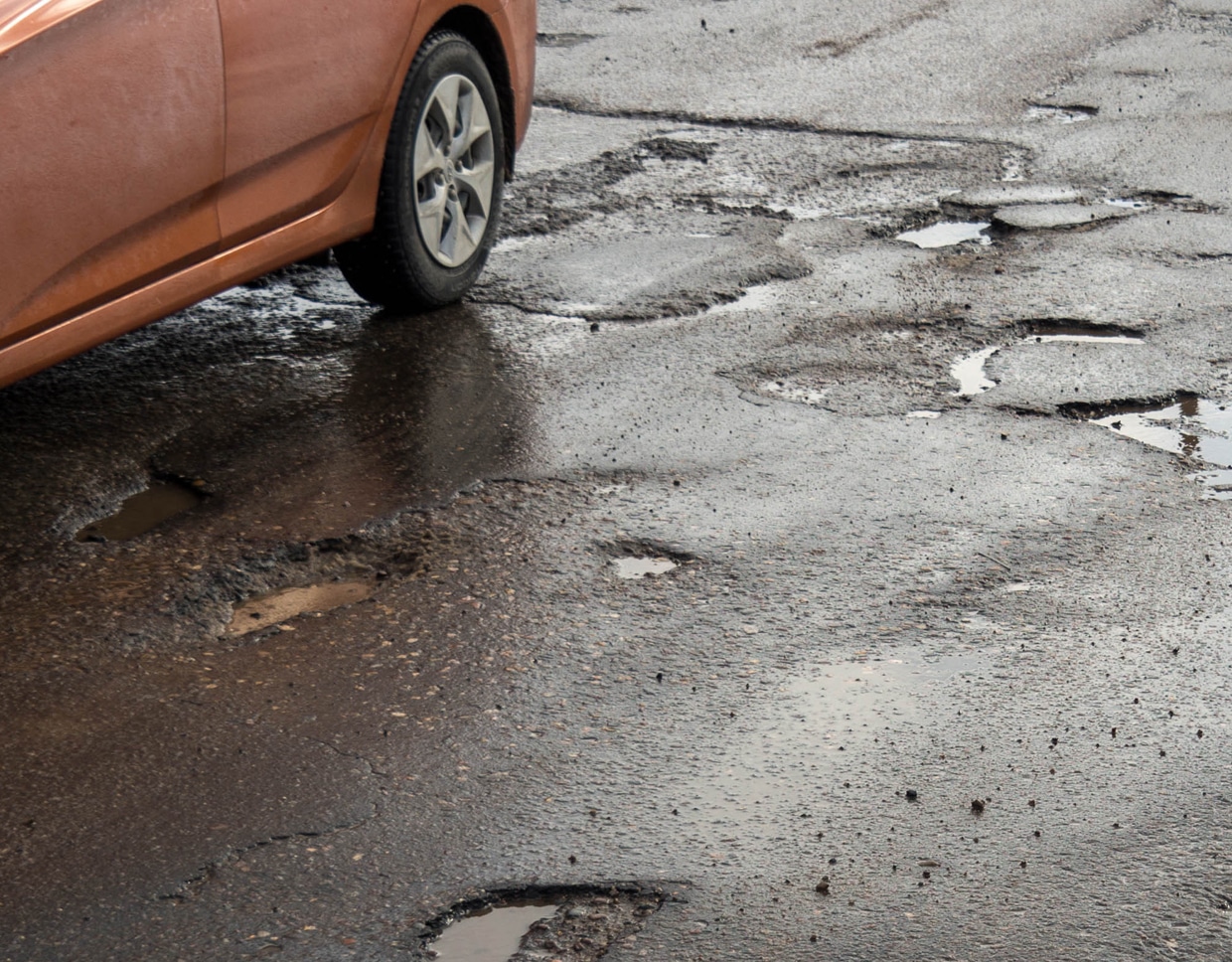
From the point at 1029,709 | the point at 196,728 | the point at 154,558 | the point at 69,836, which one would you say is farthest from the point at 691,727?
the point at 154,558

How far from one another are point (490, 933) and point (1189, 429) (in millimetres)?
2834

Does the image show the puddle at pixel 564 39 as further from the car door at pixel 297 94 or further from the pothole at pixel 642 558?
the pothole at pixel 642 558

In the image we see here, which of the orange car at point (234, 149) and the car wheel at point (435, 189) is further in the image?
the car wheel at point (435, 189)

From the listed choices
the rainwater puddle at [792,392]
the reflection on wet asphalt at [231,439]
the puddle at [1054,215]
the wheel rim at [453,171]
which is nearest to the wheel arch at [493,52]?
the wheel rim at [453,171]

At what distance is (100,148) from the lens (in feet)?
13.4

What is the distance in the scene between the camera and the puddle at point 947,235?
21.2ft

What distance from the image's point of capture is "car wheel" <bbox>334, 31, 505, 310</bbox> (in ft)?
17.4

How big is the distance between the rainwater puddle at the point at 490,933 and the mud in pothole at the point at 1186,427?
2.43 metres

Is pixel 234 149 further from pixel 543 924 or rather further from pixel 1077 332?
pixel 1077 332

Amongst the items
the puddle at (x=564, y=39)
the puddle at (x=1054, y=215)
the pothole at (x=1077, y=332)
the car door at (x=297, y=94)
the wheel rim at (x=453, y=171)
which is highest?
the car door at (x=297, y=94)

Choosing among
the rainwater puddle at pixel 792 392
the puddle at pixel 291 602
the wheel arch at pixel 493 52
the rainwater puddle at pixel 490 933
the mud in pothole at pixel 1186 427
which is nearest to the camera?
the rainwater puddle at pixel 490 933

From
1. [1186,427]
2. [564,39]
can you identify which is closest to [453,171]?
[1186,427]

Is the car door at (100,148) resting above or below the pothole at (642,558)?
above

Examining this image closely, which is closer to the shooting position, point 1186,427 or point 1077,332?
point 1186,427
